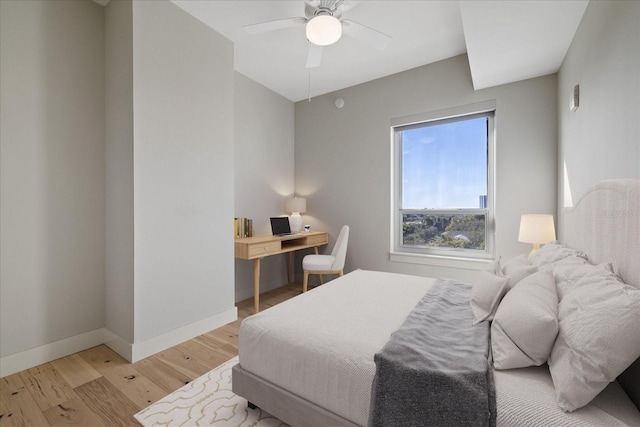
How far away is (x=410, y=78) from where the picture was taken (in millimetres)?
3445

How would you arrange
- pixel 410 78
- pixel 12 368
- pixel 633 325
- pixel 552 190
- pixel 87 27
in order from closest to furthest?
1. pixel 633 325
2. pixel 12 368
3. pixel 87 27
4. pixel 552 190
5. pixel 410 78

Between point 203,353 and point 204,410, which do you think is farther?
point 203,353

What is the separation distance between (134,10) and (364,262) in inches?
132

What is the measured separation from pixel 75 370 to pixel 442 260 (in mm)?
3411

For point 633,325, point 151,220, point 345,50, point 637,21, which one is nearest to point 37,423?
point 151,220

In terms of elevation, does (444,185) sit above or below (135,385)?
above

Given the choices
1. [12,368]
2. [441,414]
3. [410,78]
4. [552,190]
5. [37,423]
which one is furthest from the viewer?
[410,78]

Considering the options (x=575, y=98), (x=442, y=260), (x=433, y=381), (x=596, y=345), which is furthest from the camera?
(x=442, y=260)

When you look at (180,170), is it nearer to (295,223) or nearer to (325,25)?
(325,25)

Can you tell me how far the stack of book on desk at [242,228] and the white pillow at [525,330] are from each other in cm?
274

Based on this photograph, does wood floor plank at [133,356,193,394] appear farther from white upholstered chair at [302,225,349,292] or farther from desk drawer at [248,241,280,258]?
white upholstered chair at [302,225,349,292]

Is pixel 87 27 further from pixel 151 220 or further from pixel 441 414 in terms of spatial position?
pixel 441 414

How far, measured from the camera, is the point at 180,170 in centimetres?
238

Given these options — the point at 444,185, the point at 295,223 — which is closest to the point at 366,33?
the point at 444,185
